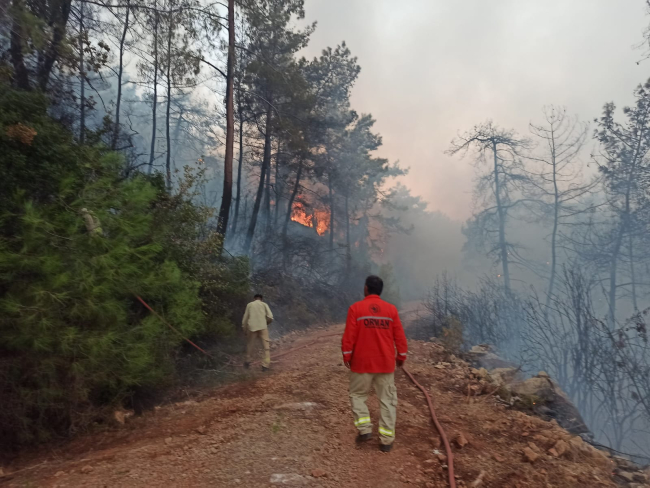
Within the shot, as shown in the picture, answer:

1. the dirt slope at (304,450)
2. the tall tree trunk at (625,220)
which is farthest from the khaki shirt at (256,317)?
the tall tree trunk at (625,220)

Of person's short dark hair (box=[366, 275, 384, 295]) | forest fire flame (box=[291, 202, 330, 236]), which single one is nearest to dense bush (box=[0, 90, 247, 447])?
person's short dark hair (box=[366, 275, 384, 295])

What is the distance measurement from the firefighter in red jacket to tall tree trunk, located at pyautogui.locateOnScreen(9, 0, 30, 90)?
281 inches

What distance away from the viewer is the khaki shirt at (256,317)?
8367 millimetres

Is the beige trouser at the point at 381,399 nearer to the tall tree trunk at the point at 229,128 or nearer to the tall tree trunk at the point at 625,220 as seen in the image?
the tall tree trunk at the point at 229,128

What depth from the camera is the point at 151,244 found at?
268 inches

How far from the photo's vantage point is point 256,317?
8.41 m

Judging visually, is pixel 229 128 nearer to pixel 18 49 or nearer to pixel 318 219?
pixel 18 49

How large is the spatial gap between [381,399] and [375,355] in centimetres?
53

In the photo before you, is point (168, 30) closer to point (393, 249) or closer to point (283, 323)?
point (283, 323)

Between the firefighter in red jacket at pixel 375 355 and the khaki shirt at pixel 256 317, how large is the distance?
14.2 feet

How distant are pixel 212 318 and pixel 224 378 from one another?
6.42 feet

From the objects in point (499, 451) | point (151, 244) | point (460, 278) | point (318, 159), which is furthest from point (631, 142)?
point (460, 278)

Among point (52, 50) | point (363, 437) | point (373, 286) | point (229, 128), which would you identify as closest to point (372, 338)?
point (373, 286)

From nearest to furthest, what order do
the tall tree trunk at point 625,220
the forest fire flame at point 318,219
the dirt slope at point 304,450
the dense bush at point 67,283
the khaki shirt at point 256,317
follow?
the dirt slope at point 304,450
the dense bush at point 67,283
the khaki shirt at point 256,317
the tall tree trunk at point 625,220
the forest fire flame at point 318,219
